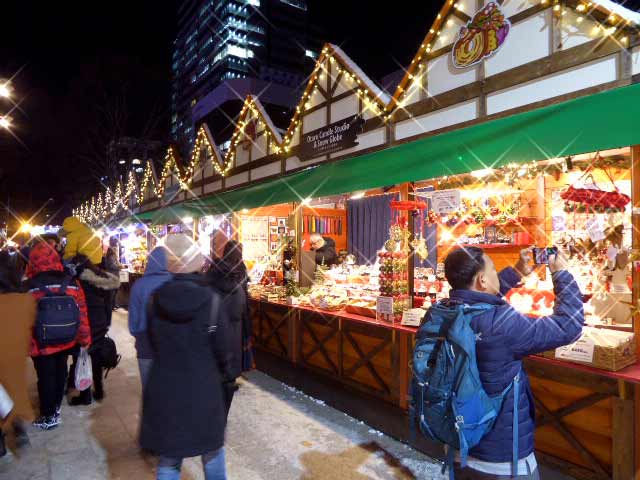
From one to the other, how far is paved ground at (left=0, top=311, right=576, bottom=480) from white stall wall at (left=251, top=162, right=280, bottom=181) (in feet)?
15.8

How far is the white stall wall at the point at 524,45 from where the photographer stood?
14.1 feet

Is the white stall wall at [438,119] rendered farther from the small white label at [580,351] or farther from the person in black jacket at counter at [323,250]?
the person in black jacket at counter at [323,250]

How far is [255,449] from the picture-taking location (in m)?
4.38

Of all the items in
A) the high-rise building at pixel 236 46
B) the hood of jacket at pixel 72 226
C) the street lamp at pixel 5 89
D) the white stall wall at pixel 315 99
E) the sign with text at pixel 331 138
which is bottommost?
the hood of jacket at pixel 72 226

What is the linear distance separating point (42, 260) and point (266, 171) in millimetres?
5345

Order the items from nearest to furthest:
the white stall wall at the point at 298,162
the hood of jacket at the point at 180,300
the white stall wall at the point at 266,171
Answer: the hood of jacket at the point at 180,300 → the white stall wall at the point at 298,162 → the white stall wall at the point at 266,171

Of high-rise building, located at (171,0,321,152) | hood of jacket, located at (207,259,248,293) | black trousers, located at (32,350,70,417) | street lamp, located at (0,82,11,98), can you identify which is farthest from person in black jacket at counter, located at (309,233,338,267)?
high-rise building, located at (171,0,321,152)

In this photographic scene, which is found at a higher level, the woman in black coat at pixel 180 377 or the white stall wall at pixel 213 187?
the white stall wall at pixel 213 187

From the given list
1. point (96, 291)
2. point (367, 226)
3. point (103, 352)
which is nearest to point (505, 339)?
point (96, 291)

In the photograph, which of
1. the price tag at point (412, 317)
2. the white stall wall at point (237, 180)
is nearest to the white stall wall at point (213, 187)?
the white stall wall at point (237, 180)

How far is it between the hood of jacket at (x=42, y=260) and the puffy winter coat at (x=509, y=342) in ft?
14.8

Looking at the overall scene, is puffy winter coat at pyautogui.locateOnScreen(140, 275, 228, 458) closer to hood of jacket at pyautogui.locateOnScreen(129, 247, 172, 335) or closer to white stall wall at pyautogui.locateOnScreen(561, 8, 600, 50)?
hood of jacket at pyautogui.locateOnScreen(129, 247, 172, 335)

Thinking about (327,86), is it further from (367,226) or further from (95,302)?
(95,302)

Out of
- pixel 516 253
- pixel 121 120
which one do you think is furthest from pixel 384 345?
pixel 121 120
